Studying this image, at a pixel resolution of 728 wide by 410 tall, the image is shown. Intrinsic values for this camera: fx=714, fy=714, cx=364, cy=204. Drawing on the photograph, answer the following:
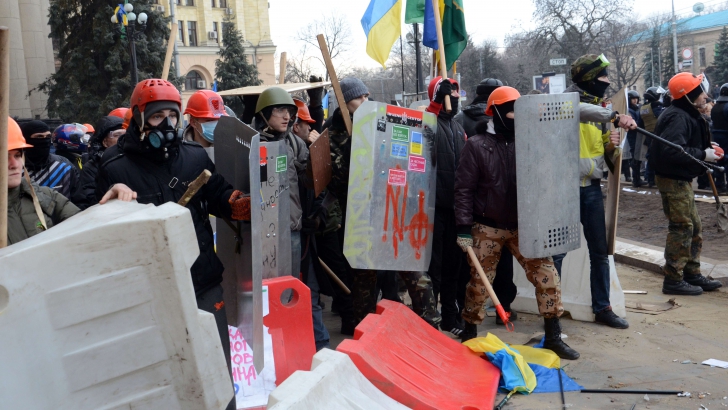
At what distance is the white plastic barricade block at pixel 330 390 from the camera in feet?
8.86

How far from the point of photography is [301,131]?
6176mm

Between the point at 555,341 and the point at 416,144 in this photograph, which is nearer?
the point at 555,341

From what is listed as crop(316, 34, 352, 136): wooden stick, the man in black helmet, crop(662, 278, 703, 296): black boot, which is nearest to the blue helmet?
crop(316, 34, 352, 136): wooden stick

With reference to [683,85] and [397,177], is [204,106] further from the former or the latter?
[683,85]

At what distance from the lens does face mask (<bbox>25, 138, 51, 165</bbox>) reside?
508 centimetres

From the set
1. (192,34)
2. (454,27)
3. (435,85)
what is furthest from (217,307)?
(192,34)

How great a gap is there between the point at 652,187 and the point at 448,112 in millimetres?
11808

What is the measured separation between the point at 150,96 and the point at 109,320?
1.41 metres

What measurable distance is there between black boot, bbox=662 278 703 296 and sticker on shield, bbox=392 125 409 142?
3354 millimetres

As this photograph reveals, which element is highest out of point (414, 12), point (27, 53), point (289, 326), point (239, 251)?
point (27, 53)

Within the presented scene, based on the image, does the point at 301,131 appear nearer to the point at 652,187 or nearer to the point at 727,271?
the point at 727,271

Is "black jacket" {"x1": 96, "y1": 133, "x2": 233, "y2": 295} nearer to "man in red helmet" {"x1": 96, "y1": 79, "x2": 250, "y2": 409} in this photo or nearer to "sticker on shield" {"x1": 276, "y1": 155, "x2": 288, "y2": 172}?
"man in red helmet" {"x1": 96, "y1": 79, "x2": 250, "y2": 409}

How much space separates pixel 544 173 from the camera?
4.91 metres

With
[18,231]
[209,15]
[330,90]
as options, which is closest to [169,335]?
[18,231]
